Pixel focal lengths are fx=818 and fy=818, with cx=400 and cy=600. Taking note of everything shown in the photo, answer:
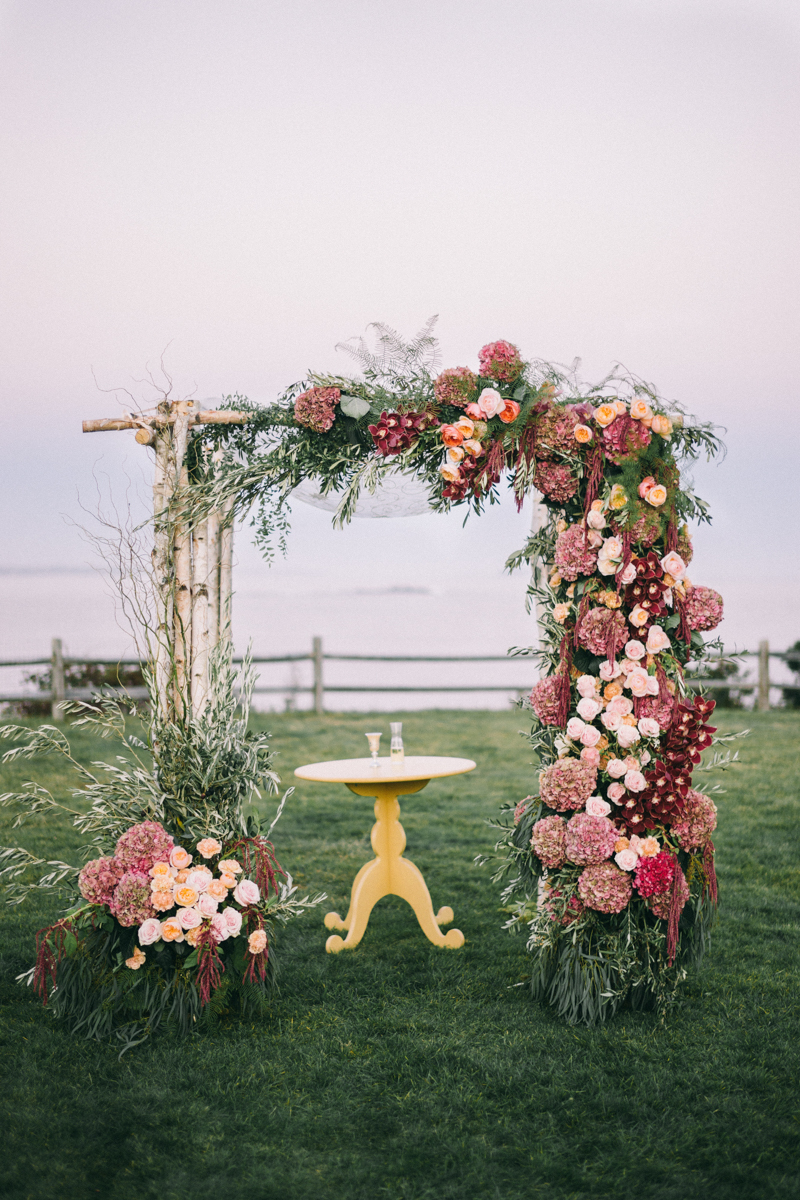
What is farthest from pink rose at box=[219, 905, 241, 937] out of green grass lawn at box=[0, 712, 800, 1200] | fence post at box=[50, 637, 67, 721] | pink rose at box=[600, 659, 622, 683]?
fence post at box=[50, 637, 67, 721]

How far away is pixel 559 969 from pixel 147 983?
1564 millimetres

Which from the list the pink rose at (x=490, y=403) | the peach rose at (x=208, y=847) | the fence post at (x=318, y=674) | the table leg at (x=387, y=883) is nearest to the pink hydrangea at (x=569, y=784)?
the table leg at (x=387, y=883)

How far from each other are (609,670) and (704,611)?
1.52ft

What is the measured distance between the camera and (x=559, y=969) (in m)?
3.19

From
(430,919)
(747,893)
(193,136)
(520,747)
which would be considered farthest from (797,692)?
(193,136)

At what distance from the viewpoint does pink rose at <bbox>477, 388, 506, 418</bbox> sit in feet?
10.2

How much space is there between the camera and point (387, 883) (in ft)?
13.2

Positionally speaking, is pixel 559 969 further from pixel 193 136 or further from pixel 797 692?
pixel 797 692

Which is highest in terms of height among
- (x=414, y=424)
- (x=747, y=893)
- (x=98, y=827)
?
(x=414, y=424)

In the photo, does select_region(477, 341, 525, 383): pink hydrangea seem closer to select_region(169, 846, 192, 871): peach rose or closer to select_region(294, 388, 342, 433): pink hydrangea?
select_region(294, 388, 342, 433): pink hydrangea

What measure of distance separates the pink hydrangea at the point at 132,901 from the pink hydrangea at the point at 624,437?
7.69ft

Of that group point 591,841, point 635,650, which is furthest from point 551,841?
point 635,650

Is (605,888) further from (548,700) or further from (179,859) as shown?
(179,859)

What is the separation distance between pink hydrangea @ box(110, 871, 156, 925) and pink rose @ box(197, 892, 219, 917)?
174mm
